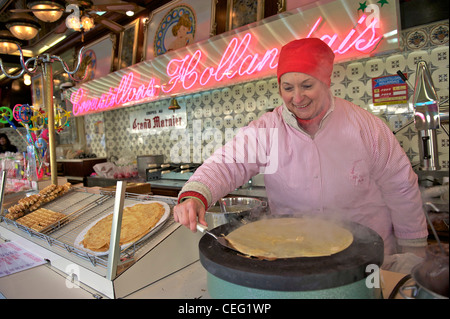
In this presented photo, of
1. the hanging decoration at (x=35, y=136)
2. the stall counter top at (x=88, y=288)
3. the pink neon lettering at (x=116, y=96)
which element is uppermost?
the pink neon lettering at (x=116, y=96)

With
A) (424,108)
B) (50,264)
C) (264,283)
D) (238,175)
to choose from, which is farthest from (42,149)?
(424,108)

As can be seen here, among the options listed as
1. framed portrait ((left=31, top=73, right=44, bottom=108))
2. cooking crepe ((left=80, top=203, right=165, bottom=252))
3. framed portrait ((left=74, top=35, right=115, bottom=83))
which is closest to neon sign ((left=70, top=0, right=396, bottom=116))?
framed portrait ((left=74, top=35, right=115, bottom=83))

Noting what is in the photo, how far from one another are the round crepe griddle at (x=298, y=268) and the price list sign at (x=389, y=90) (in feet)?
8.66

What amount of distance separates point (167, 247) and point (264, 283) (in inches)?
23.6

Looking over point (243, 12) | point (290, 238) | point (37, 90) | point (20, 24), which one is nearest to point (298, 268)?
point (290, 238)

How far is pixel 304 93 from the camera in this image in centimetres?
157

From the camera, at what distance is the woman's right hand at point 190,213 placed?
118 cm

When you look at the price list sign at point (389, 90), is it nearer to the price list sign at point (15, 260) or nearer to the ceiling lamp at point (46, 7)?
the price list sign at point (15, 260)

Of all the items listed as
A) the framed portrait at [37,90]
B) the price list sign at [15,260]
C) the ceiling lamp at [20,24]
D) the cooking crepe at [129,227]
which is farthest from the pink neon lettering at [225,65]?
the framed portrait at [37,90]

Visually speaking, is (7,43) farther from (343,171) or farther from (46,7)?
(343,171)

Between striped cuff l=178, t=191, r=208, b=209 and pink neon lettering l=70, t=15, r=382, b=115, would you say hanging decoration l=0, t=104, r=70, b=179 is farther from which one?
striped cuff l=178, t=191, r=208, b=209

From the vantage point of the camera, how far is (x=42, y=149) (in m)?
2.92

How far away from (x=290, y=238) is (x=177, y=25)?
4574mm

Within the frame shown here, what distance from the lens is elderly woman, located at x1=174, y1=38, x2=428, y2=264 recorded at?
157 cm
